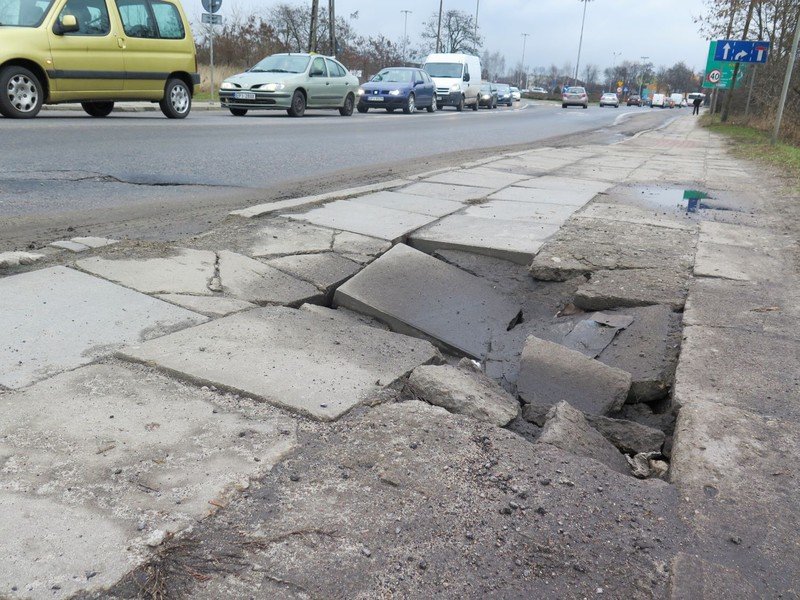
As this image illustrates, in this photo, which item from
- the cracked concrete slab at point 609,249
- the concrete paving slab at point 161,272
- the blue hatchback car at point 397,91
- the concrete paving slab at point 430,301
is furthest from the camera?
the blue hatchback car at point 397,91

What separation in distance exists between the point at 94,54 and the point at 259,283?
9849 millimetres

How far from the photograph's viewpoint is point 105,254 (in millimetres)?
3707

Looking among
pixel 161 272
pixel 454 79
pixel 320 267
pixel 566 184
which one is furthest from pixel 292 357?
pixel 454 79

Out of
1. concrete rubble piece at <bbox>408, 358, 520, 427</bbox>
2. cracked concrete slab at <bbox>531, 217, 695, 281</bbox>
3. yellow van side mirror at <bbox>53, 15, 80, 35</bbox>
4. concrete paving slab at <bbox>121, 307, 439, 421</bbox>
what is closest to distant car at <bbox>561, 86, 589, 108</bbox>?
yellow van side mirror at <bbox>53, 15, 80, 35</bbox>

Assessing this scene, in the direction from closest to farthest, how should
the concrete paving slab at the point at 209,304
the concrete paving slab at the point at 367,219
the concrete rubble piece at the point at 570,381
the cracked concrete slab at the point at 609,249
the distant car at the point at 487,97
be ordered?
1. the concrete rubble piece at the point at 570,381
2. the concrete paving slab at the point at 209,304
3. the cracked concrete slab at the point at 609,249
4. the concrete paving slab at the point at 367,219
5. the distant car at the point at 487,97

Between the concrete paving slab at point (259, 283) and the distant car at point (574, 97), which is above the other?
the distant car at point (574, 97)

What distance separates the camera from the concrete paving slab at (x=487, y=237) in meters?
4.52

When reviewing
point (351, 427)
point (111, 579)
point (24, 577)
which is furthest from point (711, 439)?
point (24, 577)

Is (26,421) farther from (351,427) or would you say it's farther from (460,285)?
(460,285)

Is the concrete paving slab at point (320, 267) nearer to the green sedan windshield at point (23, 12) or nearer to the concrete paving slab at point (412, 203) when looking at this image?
the concrete paving slab at point (412, 203)

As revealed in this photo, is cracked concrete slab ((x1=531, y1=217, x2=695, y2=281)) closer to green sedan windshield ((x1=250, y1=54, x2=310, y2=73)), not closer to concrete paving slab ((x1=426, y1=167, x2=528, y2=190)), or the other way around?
concrete paving slab ((x1=426, y1=167, x2=528, y2=190))

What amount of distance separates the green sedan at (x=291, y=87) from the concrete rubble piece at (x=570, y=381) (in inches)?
595

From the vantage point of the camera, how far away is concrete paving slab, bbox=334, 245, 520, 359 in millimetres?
3645

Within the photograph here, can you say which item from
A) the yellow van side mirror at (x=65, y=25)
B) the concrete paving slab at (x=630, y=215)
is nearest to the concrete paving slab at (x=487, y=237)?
the concrete paving slab at (x=630, y=215)
